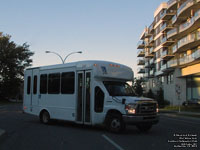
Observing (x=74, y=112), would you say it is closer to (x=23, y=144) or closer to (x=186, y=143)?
(x=23, y=144)

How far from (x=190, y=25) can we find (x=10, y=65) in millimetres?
44759

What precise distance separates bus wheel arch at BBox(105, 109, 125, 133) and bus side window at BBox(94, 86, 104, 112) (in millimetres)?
494

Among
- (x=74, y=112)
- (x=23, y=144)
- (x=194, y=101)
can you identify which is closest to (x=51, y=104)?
(x=74, y=112)

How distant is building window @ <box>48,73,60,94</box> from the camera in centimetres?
1345

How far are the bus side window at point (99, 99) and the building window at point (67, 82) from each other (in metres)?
1.60

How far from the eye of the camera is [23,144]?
8.57 m

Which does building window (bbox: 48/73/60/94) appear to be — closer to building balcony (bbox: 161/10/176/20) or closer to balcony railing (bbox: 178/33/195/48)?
balcony railing (bbox: 178/33/195/48)

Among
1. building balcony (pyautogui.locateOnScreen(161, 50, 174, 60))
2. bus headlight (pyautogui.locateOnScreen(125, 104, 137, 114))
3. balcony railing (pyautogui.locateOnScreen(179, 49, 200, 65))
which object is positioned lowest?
bus headlight (pyautogui.locateOnScreen(125, 104, 137, 114))

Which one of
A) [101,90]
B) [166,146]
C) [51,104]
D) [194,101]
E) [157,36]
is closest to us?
[166,146]

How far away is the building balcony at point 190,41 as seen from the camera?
121 ft

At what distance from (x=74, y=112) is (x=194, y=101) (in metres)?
34.7

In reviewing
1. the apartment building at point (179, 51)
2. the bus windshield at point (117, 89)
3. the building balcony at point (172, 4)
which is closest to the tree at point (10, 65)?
the apartment building at point (179, 51)

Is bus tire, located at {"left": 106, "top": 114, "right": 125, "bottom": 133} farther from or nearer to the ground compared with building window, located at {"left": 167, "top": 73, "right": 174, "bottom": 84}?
nearer to the ground

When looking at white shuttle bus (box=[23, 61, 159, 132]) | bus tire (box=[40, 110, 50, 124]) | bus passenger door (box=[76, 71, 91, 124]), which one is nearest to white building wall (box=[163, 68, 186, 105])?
bus tire (box=[40, 110, 50, 124])
